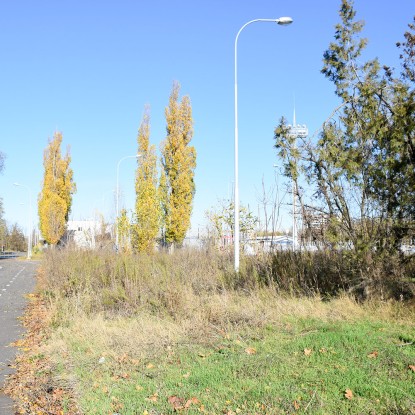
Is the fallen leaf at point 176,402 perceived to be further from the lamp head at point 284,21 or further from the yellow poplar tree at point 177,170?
the yellow poplar tree at point 177,170

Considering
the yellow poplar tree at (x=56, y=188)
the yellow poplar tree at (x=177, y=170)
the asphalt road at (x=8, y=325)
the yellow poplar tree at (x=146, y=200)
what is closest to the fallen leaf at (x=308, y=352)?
the asphalt road at (x=8, y=325)

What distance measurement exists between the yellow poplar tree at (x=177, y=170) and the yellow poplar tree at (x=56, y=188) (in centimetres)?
2042

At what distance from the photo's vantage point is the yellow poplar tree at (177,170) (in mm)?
35125

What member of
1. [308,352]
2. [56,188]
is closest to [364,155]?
[308,352]

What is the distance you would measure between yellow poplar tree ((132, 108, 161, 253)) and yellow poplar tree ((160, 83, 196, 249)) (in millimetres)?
1613

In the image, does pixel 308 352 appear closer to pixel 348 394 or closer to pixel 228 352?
pixel 228 352

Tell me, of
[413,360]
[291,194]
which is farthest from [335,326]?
[291,194]

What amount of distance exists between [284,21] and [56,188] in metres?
44.6

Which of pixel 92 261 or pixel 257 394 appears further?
pixel 92 261

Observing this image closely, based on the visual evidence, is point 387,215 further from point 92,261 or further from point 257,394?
point 92,261

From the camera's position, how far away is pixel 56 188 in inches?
2130

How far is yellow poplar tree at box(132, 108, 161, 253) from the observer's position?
27.1 m

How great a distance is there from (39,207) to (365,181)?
54204 millimetres

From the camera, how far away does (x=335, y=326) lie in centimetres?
737
